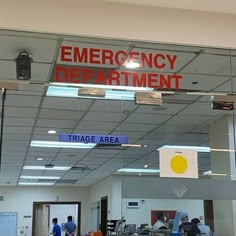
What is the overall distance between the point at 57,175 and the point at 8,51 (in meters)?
10.1

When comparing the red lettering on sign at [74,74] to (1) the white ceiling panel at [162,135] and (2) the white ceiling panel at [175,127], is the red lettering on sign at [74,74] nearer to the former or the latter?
(1) the white ceiling panel at [162,135]

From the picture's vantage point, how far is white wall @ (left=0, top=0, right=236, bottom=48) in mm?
4266

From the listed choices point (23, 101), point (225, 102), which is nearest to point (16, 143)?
point (23, 101)

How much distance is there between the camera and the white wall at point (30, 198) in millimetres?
18125

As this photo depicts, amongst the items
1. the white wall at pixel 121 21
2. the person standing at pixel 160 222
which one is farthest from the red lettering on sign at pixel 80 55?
the person standing at pixel 160 222

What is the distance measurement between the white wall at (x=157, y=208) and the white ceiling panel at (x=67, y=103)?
1.58 meters

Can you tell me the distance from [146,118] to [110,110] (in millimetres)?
679

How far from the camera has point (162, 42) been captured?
15.1ft

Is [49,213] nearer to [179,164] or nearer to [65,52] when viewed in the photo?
[179,164]

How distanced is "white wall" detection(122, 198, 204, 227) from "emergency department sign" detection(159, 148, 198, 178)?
0.77 metres

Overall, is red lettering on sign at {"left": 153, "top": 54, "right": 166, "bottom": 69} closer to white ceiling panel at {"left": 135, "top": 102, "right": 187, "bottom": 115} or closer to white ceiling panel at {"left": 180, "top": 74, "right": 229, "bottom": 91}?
white ceiling panel at {"left": 180, "top": 74, "right": 229, "bottom": 91}

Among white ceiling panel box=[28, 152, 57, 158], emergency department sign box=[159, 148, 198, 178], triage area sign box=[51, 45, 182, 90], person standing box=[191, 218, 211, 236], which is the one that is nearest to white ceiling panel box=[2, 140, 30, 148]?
white ceiling panel box=[28, 152, 57, 158]

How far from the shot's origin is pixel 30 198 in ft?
60.2

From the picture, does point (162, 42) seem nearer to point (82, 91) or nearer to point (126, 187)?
point (82, 91)
